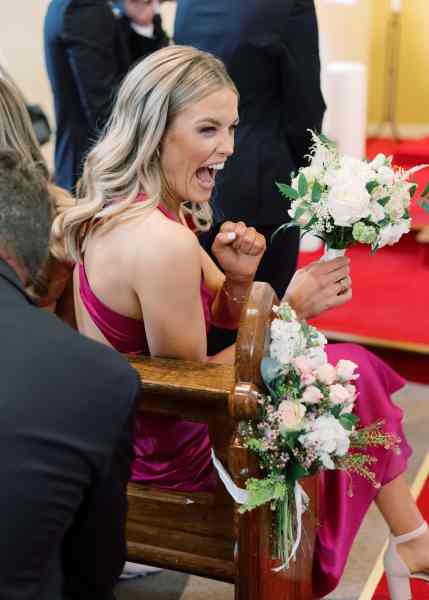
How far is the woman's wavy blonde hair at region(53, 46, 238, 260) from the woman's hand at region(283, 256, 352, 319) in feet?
1.47

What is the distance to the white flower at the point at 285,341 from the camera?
1.92 metres

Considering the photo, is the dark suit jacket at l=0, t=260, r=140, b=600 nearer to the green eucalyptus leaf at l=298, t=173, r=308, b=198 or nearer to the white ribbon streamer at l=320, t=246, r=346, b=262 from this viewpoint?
the green eucalyptus leaf at l=298, t=173, r=308, b=198

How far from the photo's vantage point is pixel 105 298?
2.23 m

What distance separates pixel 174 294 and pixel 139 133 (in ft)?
1.53

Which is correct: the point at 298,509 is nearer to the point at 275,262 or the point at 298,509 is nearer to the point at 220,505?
the point at 220,505

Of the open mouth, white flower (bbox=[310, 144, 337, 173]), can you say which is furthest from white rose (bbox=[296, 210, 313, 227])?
the open mouth

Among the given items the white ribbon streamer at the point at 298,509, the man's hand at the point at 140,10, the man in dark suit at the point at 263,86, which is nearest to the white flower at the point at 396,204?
the white ribbon streamer at the point at 298,509

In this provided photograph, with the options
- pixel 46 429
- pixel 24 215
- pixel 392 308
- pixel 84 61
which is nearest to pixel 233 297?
pixel 24 215

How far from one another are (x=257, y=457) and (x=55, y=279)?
37.8 inches

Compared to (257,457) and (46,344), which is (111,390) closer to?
(46,344)

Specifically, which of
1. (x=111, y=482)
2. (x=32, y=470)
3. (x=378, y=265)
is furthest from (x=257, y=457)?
(x=378, y=265)

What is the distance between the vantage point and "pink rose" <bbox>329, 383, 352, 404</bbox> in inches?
74.6

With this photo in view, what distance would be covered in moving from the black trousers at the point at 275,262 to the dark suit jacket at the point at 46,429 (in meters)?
1.99

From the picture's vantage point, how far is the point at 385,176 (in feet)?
7.38
